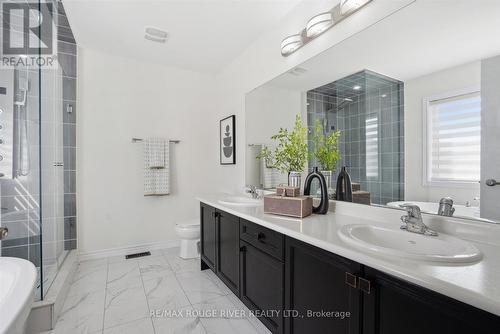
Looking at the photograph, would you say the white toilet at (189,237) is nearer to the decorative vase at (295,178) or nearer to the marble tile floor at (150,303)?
the marble tile floor at (150,303)

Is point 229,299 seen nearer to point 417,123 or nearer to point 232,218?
point 232,218

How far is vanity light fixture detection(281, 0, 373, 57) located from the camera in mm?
1513

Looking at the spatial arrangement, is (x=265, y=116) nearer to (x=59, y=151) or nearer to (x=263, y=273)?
(x=263, y=273)

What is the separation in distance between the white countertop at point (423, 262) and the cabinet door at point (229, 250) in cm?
27

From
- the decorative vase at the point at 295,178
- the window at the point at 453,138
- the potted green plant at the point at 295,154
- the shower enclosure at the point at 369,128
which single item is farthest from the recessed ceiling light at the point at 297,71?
the window at the point at 453,138

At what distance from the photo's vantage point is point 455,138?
46.1 inches

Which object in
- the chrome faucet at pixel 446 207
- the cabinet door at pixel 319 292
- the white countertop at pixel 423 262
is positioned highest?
the chrome faucet at pixel 446 207

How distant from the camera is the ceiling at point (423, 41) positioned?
1064 mm

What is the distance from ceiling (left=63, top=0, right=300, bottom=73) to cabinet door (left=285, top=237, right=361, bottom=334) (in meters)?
1.99

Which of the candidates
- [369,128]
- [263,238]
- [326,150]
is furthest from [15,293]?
[369,128]

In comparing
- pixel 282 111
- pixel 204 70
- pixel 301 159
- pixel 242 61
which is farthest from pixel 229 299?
pixel 204 70

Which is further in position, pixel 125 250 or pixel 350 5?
pixel 125 250

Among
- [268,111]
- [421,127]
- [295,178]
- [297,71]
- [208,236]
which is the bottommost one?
[208,236]
